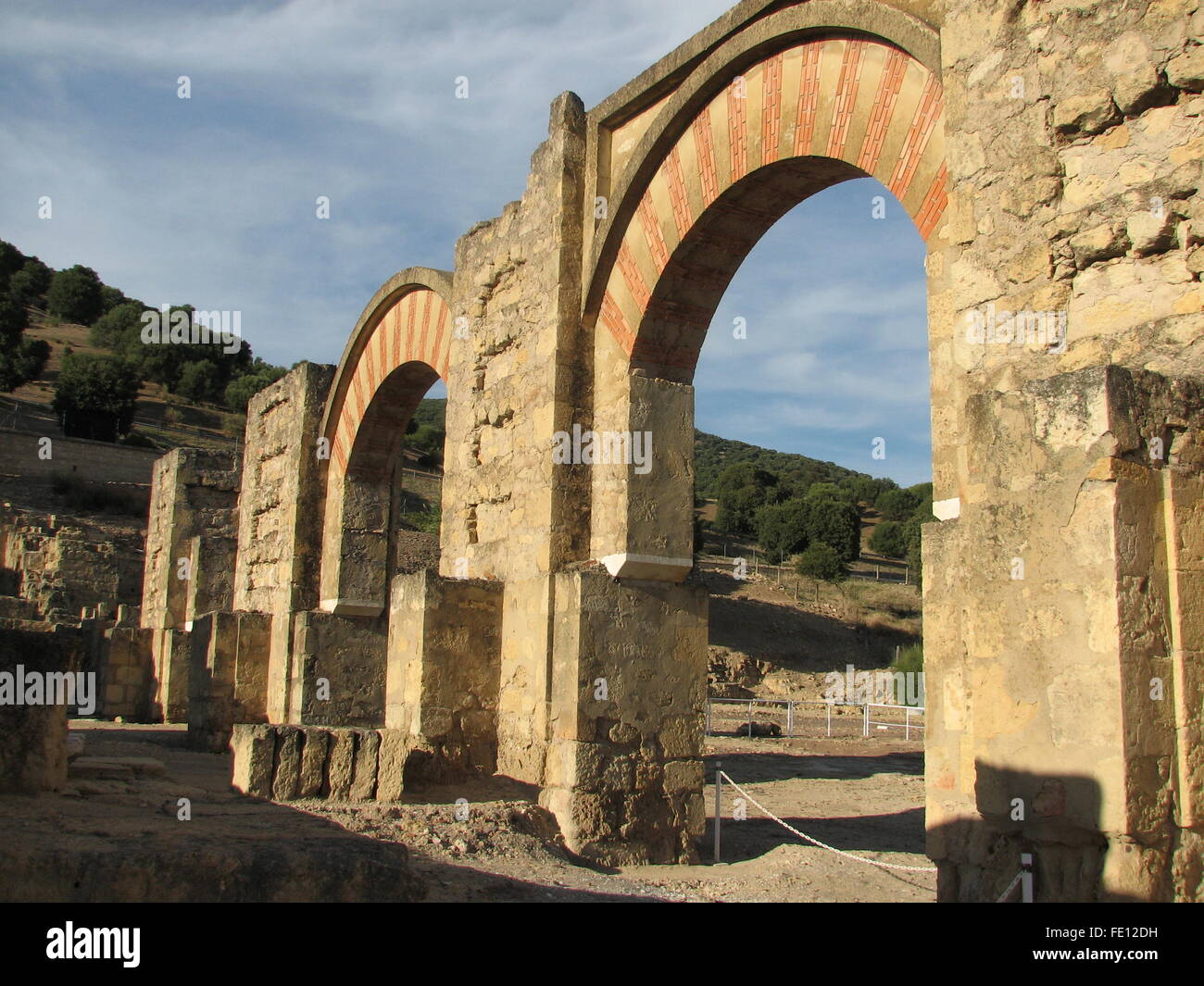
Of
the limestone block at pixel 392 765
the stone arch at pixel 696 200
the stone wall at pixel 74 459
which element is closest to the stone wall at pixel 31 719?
the limestone block at pixel 392 765

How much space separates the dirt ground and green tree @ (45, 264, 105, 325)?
1712 inches

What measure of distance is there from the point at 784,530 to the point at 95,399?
22.6 metres

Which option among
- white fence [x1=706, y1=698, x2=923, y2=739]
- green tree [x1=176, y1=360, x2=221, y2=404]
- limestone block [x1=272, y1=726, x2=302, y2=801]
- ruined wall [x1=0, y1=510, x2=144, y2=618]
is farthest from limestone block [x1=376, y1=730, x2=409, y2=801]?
green tree [x1=176, y1=360, x2=221, y2=404]

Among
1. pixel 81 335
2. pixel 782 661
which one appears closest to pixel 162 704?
pixel 782 661

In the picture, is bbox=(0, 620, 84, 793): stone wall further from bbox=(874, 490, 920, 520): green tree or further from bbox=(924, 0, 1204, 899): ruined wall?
bbox=(874, 490, 920, 520): green tree

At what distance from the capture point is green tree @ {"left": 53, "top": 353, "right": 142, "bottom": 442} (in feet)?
106

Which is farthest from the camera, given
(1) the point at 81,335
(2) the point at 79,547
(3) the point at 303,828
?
(1) the point at 81,335

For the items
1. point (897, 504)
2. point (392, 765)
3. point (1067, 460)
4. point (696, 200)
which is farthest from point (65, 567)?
point (897, 504)

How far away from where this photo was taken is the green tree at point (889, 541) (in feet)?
134

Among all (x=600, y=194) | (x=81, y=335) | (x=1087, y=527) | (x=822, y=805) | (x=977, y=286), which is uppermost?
(x=81, y=335)

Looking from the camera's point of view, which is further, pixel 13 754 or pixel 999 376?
pixel 13 754
